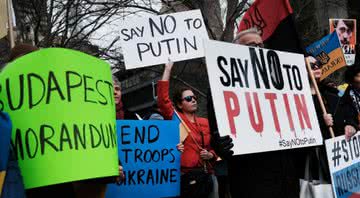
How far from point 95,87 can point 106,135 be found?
23 centimetres

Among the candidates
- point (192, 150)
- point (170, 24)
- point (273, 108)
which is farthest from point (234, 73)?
point (170, 24)

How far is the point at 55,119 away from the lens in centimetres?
213

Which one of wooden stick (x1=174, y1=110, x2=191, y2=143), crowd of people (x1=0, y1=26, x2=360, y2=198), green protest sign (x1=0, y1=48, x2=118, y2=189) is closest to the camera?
green protest sign (x1=0, y1=48, x2=118, y2=189)

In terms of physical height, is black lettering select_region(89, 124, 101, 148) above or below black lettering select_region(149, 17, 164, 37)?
below

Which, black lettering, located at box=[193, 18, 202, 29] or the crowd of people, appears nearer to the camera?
the crowd of people

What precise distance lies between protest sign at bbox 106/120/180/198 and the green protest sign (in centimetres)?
194

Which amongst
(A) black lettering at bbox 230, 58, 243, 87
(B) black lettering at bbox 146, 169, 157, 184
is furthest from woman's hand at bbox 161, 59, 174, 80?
(A) black lettering at bbox 230, 58, 243, 87

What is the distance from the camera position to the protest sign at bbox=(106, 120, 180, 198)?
425 cm

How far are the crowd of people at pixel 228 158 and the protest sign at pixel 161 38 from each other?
0.96ft

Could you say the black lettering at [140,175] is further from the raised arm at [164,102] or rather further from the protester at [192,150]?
the raised arm at [164,102]

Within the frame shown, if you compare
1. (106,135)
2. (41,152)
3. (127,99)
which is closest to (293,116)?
(106,135)

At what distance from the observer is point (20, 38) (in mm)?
10328

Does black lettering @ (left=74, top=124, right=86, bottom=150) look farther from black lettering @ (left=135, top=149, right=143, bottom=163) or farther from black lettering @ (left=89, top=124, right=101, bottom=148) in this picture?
black lettering @ (left=135, top=149, right=143, bottom=163)

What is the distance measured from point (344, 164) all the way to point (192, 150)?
1315 millimetres
